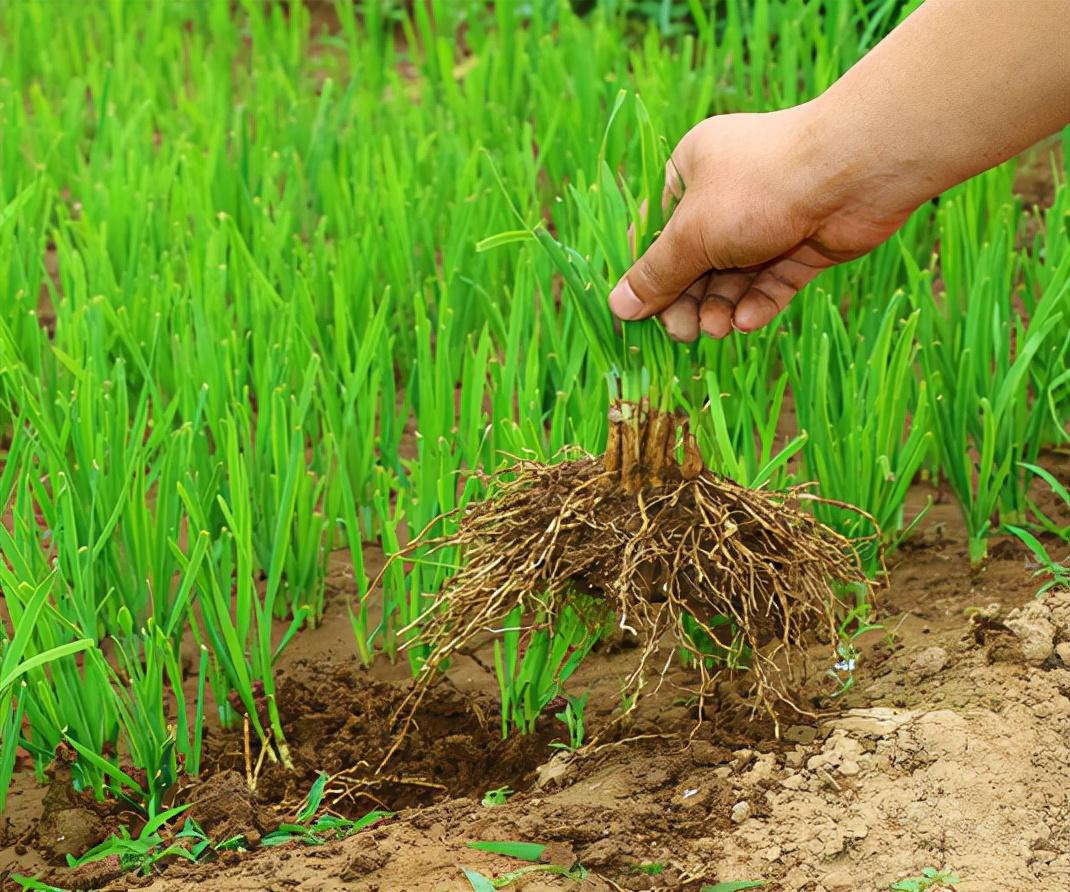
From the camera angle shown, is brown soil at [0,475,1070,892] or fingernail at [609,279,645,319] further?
fingernail at [609,279,645,319]

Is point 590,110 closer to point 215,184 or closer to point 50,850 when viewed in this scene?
point 215,184

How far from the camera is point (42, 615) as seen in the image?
162 cm

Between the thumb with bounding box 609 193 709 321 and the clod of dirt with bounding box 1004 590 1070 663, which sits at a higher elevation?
the thumb with bounding box 609 193 709 321

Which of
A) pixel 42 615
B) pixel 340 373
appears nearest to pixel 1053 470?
pixel 340 373

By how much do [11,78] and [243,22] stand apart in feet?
4.17

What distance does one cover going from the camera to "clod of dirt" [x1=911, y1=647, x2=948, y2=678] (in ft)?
5.58

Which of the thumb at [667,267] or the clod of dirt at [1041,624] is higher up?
the thumb at [667,267]

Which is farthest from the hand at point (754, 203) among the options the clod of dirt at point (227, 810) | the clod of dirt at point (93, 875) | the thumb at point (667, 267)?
the clod of dirt at point (93, 875)

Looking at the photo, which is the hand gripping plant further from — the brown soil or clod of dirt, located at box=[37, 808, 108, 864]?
clod of dirt, located at box=[37, 808, 108, 864]

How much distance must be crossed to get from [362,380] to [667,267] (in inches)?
24.3

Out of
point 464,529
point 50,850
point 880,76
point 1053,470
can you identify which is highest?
point 880,76

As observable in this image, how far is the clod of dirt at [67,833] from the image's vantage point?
1.61 meters

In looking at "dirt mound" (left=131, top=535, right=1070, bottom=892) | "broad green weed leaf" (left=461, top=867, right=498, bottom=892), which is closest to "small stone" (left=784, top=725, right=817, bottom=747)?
"dirt mound" (left=131, top=535, right=1070, bottom=892)

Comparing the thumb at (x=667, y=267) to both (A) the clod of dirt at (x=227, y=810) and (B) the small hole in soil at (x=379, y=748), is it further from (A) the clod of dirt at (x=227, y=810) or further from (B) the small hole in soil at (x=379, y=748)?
(A) the clod of dirt at (x=227, y=810)
